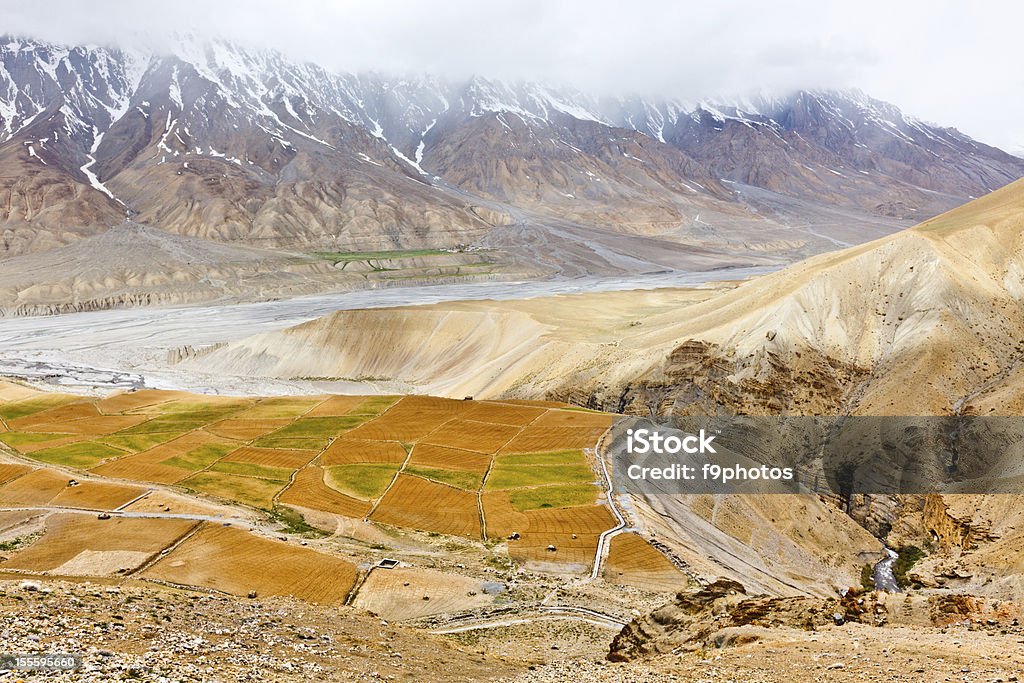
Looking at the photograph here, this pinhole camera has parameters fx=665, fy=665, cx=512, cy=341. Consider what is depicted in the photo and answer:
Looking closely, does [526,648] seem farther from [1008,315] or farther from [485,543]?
[1008,315]

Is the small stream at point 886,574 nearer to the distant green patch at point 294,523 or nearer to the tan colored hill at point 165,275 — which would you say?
the distant green patch at point 294,523

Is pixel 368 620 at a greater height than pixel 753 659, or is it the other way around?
pixel 753 659

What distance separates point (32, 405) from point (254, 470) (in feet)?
116

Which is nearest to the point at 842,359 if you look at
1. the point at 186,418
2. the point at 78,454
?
the point at 186,418

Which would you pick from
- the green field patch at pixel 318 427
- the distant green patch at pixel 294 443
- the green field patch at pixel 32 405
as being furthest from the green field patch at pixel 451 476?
the green field patch at pixel 32 405

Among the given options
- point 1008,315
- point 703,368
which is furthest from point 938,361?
Answer: point 703,368

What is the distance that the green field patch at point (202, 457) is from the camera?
1873 inches

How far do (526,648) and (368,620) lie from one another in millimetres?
5951

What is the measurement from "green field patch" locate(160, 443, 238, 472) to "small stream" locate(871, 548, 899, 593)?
144 feet

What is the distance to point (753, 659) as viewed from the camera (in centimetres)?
1688

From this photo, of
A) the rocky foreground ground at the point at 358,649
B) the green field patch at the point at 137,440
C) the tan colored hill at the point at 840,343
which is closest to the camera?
the rocky foreground ground at the point at 358,649

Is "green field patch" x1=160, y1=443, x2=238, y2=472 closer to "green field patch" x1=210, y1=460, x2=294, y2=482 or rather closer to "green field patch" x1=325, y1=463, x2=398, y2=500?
"green field patch" x1=210, y1=460, x2=294, y2=482

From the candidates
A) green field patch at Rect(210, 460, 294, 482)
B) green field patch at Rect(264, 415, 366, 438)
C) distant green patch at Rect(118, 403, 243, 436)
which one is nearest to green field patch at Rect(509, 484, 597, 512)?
green field patch at Rect(210, 460, 294, 482)

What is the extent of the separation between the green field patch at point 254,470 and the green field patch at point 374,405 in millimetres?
14312
